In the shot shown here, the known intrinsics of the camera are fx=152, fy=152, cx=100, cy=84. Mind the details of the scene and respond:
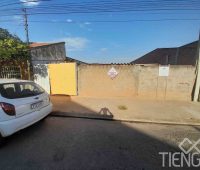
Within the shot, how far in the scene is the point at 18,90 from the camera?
4191 millimetres

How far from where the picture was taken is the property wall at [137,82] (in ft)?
26.1

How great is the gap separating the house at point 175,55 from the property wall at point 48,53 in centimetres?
1296

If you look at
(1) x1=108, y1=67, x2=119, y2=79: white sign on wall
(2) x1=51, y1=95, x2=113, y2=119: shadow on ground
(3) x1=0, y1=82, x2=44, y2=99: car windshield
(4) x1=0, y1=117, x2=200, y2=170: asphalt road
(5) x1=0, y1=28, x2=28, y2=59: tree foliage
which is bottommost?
(4) x1=0, y1=117, x2=200, y2=170: asphalt road

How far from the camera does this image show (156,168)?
289 cm

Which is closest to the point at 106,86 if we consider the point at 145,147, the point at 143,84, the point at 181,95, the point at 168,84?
the point at 143,84

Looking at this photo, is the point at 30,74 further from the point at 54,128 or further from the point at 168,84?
the point at 168,84

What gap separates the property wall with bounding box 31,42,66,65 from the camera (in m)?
14.4

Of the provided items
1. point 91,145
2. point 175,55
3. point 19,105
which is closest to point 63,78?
point 19,105

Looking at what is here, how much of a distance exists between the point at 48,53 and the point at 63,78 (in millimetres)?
9190

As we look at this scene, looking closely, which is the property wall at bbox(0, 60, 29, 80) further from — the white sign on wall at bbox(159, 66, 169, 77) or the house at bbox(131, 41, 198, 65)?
the house at bbox(131, 41, 198, 65)

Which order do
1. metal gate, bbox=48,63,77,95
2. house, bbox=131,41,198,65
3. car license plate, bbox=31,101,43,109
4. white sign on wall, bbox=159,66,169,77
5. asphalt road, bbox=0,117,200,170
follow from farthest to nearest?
1. house, bbox=131,41,198,65
2. metal gate, bbox=48,63,77,95
3. white sign on wall, bbox=159,66,169,77
4. car license plate, bbox=31,101,43,109
5. asphalt road, bbox=0,117,200,170

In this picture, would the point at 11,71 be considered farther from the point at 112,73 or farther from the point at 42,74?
the point at 112,73

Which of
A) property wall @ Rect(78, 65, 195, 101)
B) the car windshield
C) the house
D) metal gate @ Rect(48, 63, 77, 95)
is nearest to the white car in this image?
the car windshield

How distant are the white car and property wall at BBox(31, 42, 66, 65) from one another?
9169 millimetres
